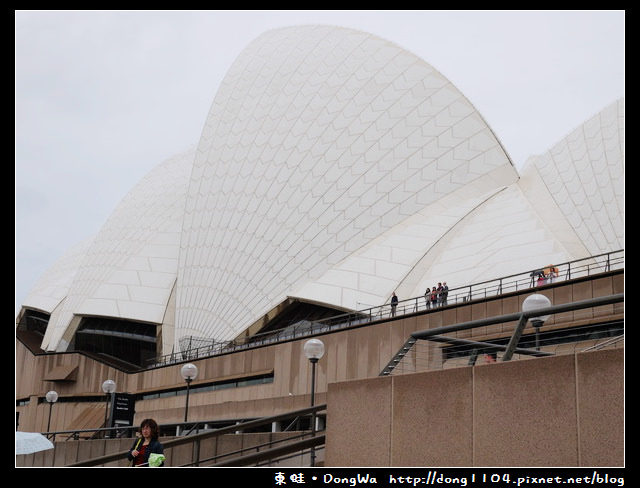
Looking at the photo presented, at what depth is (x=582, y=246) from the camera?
72.3ft

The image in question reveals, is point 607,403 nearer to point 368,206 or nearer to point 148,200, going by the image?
point 368,206

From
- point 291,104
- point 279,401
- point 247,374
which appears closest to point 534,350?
point 279,401

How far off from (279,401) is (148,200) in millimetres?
23716

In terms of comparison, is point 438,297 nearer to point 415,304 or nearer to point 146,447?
point 415,304

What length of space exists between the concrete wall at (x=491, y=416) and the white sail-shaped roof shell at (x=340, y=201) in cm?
1491

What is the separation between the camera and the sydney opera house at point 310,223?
79.0 ft

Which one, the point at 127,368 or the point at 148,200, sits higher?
the point at 148,200

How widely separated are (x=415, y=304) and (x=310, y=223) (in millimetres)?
9646

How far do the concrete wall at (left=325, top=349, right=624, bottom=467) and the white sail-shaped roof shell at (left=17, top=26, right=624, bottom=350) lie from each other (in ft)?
48.9

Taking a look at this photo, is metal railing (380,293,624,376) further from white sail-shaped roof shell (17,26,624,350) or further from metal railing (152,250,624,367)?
white sail-shaped roof shell (17,26,624,350)

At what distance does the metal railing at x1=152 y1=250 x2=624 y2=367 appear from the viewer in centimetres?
1886

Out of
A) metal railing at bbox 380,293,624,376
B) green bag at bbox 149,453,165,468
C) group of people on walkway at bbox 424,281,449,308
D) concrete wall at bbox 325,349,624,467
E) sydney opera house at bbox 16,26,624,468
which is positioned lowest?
green bag at bbox 149,453,165,468

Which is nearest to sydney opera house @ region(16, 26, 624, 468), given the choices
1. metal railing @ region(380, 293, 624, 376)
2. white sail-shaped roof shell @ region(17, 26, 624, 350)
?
white sail-shaped roof shell @ region(17, 26, 624, 350)

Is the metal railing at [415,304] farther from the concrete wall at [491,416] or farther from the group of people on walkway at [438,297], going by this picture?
the concrete wall at [491,416]
